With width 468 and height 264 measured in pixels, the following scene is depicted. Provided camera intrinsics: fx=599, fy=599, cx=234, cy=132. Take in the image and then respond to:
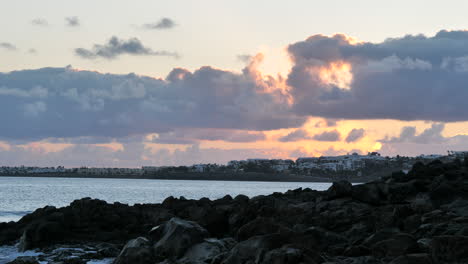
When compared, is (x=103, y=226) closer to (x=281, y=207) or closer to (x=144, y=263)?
(x=281, y=207)

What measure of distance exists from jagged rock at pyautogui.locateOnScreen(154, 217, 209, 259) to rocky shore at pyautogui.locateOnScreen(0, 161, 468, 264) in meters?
0.04

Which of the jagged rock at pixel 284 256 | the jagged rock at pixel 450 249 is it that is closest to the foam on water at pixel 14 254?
the jagged rock at pixel 284 256

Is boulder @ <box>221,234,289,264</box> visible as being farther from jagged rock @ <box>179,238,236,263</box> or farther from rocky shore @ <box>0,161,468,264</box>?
jagged rock @ <box>179,238,236,263</box>

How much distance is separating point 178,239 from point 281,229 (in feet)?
13.8

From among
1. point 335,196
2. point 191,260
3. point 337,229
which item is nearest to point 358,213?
point 337,229

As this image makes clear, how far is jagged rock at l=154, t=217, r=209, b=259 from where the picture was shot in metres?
21.6

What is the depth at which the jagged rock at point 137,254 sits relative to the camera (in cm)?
2116

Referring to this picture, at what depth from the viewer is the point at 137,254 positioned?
21328mm

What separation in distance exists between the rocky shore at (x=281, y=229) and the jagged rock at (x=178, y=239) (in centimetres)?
4

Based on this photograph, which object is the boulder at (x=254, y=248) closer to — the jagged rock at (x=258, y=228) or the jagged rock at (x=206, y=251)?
the jagged rock at (x=206, y=251)

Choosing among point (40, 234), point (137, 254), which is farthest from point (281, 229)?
point (40, 234)

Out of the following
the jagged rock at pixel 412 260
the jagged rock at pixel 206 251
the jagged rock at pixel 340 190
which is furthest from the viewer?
the jagged rock at pixel 340 190

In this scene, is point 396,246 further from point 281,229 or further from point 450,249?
point 281,229

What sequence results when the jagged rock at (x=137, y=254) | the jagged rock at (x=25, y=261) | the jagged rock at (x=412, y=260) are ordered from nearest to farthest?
the jagged rock at (x=412, y=260) < the jagged rock at (x=137, y=254) < the jagged rock at (x=25, y=261)
